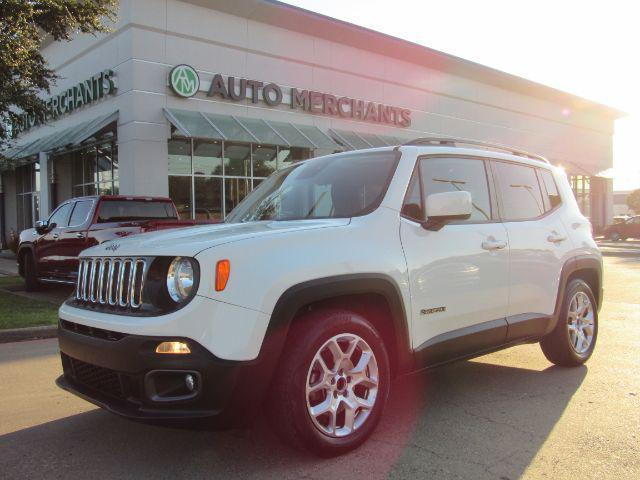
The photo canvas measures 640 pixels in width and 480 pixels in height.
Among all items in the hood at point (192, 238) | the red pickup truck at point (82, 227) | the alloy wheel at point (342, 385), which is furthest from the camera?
the red pickup truck at point (82, 227)

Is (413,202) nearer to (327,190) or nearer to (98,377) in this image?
(327,190)

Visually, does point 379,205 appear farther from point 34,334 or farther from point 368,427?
point 34,334

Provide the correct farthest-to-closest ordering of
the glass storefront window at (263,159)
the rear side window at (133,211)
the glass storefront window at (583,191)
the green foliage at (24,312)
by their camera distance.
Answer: the glass storefront window at (583,191) → the glass storefront window at (263,159) → the rear side window at (133,211) → the green foliage at (24,312)

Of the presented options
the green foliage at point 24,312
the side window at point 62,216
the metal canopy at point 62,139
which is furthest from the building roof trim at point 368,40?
the green foliage at point 24,312

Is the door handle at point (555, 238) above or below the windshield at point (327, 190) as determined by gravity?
below

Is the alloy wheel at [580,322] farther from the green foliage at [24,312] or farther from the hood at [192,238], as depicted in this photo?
the green foliage at [24,312]

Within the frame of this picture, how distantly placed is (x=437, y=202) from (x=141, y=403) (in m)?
2.11

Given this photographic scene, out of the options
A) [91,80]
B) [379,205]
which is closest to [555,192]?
[379,205]

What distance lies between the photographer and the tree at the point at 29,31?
10.7 meters

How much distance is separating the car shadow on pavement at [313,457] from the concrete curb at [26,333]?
3.63 m

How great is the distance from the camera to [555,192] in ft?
17.5

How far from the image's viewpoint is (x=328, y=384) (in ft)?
10.7

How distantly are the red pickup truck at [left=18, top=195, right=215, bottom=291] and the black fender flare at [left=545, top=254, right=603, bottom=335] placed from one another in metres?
6.21

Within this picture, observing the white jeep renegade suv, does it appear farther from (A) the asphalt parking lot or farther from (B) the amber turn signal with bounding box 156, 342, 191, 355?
(A) the asphalt parking lot
